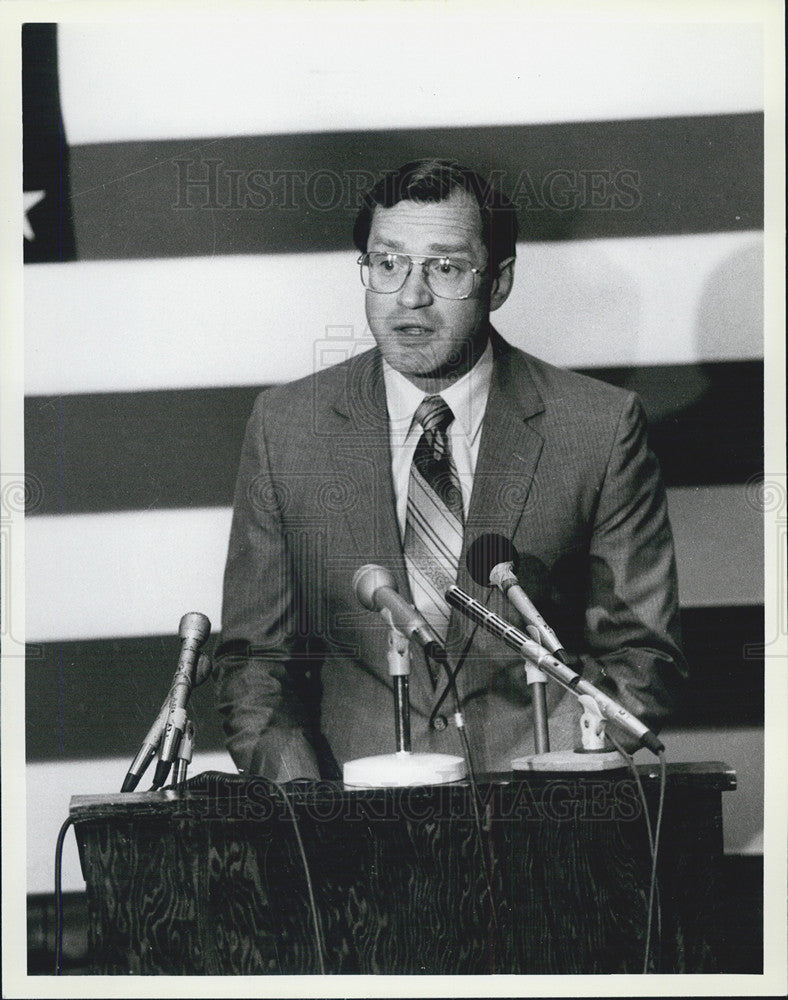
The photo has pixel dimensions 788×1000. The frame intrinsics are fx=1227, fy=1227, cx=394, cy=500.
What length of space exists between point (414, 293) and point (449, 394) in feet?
0.81

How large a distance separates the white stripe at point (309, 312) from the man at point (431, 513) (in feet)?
0.21

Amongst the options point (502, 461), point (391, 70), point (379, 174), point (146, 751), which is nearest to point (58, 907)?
point (146, 751)

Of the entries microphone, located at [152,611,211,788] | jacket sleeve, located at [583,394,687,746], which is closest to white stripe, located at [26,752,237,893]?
microphone, located at [152,611,211,788]

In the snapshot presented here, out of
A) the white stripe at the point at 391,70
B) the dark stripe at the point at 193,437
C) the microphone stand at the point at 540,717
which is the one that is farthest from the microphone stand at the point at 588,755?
the white stripe at the point at 391,70

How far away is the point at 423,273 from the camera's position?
284 cm

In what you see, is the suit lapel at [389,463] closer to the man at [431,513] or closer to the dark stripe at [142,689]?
the man at [431,513]

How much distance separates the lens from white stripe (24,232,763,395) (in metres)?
2.87

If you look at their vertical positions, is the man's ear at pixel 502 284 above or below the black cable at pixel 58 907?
above

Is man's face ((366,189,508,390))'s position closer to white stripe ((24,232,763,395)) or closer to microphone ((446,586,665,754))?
white stripe ((24,232,763,395))

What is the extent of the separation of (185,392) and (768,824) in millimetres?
1677

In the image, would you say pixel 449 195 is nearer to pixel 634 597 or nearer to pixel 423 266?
pixel 423 266

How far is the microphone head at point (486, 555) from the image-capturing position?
9.14ft

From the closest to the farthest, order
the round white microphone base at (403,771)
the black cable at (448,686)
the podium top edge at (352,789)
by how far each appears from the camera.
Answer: the podium top edge at (352,789) → the round white microphone base at (403,771) → the black cable at (448,686)
